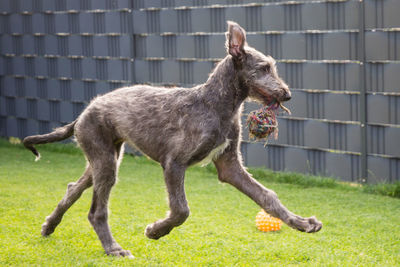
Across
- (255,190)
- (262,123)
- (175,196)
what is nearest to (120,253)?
(175,196)

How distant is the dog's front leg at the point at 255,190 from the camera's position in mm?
4242

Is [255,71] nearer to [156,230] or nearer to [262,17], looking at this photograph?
[156,230]

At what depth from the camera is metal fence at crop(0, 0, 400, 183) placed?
712 cm

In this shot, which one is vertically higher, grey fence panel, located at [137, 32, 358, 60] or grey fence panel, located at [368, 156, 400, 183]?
grey fence panel, located at [137, 32, 358, 60]

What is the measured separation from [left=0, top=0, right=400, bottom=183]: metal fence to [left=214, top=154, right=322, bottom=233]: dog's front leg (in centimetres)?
293

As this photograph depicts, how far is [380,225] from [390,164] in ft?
4.16

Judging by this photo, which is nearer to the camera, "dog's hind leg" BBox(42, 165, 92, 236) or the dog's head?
the dog's head

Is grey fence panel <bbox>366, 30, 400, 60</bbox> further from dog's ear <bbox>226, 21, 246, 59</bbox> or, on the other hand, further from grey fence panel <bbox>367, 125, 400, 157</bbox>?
dog's ear <bbox>226, 21, 246, 59</bbox>

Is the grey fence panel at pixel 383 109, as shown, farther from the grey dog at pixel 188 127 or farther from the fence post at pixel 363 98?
the grey dog at pixel 188 127

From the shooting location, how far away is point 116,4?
953 cm

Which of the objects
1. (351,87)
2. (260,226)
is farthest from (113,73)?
(260,226)

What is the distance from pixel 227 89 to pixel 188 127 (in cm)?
35

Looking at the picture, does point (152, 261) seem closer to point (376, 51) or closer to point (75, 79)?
point (376, 51)

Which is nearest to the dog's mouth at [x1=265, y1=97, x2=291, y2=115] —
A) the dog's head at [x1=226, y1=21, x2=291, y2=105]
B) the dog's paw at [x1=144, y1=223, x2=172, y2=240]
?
the dog's head at [x1=226, y1=21, x2=291, y2=105]
